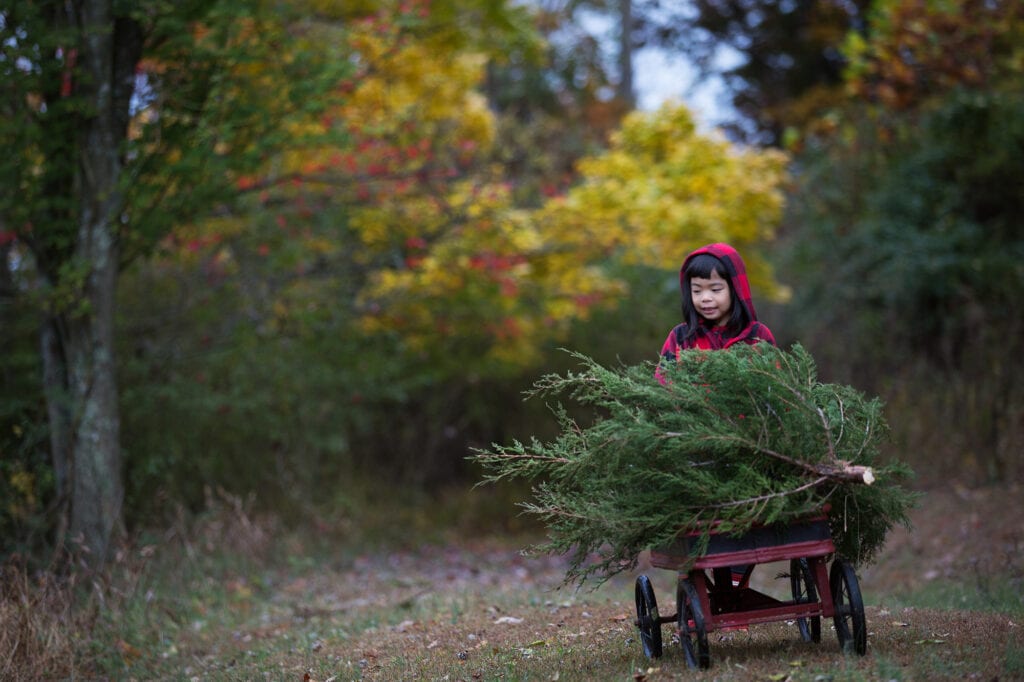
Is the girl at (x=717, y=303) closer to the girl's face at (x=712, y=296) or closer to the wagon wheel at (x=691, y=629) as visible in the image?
the girl's face at (x=712, y=296)

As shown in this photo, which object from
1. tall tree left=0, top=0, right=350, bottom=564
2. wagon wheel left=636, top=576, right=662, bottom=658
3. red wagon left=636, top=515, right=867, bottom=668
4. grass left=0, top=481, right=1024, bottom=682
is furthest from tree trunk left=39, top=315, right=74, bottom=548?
red wagon left=636, top=515, right=867, bottom=668

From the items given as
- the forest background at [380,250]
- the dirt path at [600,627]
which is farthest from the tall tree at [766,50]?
the dirt path at [600,627]

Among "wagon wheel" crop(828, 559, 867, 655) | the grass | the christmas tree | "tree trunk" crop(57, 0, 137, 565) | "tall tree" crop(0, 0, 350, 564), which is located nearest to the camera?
the christmas tree

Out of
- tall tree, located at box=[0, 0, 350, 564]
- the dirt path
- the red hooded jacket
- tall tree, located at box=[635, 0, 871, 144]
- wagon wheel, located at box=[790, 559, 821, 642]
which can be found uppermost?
tall tree, located at box=[635, 0, 871, 144]

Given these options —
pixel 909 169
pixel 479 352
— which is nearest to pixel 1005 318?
pixel 909 169

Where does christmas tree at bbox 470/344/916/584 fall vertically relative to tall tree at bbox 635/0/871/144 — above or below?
below

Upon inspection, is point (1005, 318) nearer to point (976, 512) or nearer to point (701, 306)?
point (976, 512)

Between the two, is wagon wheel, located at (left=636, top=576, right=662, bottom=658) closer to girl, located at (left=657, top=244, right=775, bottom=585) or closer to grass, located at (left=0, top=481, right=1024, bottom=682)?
grass, located at (left=0, top=481, right=1024, bottom=682)

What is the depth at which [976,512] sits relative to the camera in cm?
1005

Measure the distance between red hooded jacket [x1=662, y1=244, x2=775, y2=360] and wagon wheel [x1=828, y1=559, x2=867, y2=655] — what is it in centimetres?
118

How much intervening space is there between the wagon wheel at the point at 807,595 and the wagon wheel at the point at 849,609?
0.54 ft

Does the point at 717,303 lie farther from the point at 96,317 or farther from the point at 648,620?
the point at 96,317

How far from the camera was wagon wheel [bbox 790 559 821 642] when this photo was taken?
5027 mm

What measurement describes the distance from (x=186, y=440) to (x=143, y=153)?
364 cm
